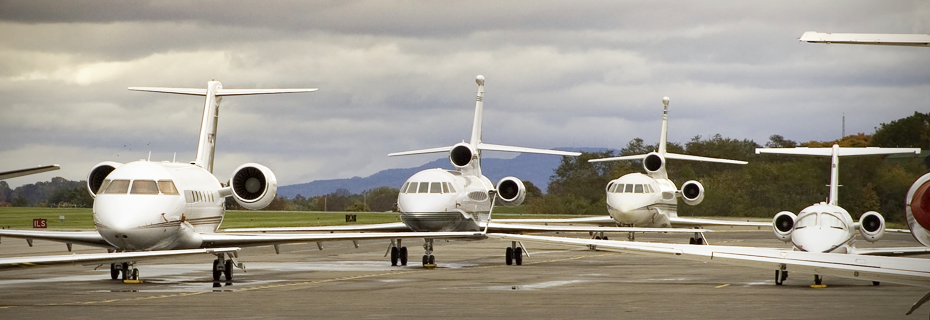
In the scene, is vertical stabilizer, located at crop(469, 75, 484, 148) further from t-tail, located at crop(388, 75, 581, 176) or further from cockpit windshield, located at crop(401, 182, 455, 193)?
cockpit windshield, located at crop(401, 182, 455, 193)

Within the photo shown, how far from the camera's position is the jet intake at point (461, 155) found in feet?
112

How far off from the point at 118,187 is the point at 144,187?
494 millimetres

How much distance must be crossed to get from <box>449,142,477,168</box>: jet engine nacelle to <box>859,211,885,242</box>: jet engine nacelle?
41.8 ft

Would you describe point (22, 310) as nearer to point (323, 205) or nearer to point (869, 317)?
point (869, 317)

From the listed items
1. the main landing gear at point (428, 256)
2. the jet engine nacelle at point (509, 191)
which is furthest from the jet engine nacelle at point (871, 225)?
the jet engine nacelle at point (509, 191)

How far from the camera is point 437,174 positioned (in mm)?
31047

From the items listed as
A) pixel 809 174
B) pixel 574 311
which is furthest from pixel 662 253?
pixel 809 174

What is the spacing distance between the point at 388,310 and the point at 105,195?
27.4 ft

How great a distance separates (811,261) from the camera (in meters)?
11.4

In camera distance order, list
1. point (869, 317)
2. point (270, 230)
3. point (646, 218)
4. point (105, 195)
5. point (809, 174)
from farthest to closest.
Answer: point (809, 174) → point (646, 218) → point (270, 230) → point (105, 195) → point (869, 317)

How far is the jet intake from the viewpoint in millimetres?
34188

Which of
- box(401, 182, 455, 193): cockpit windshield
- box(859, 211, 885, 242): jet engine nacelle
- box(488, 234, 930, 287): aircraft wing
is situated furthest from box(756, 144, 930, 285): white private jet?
box(488, 234, 930, 287): aircraft wing

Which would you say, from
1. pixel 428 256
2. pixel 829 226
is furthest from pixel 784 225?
pixel 428 256

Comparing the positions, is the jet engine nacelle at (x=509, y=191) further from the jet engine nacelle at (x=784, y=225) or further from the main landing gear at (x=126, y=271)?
the main landing gear at (x=126, y=271)
